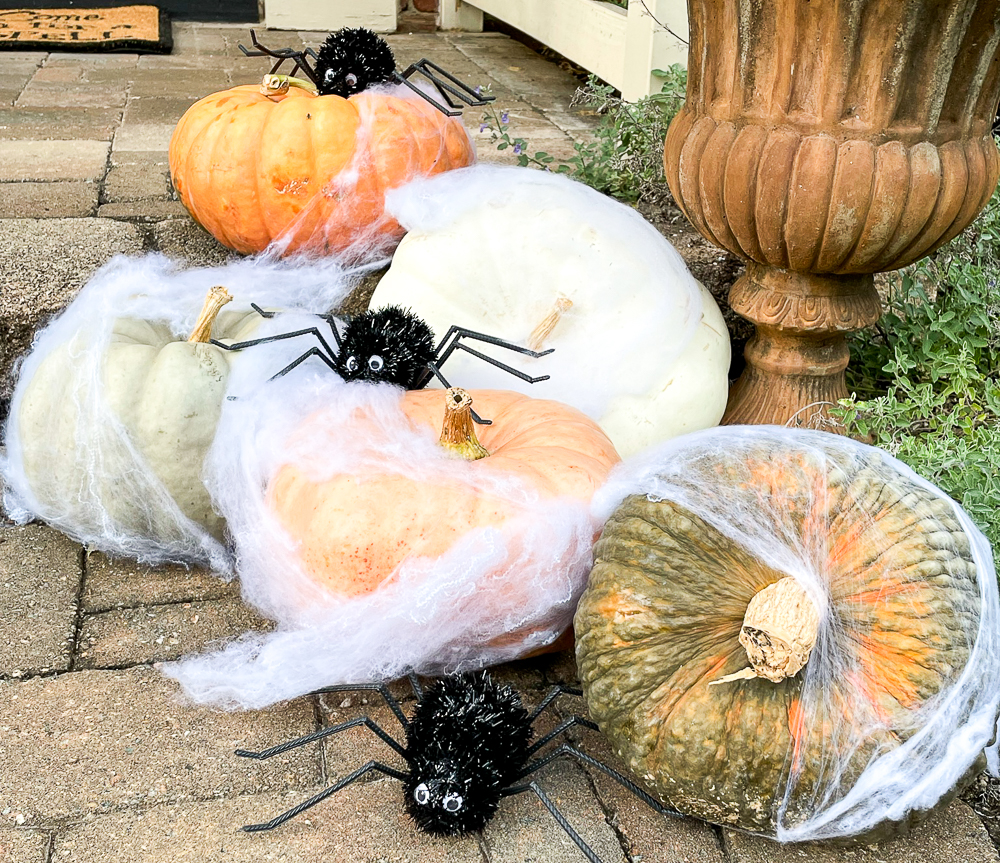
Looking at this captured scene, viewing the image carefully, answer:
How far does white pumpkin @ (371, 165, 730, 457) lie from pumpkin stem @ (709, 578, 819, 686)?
91 centimetres

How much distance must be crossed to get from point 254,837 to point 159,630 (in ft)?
1.95

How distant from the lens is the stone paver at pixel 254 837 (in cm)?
154

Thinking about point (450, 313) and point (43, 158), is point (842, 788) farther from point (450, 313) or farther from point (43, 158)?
point (43, 158)

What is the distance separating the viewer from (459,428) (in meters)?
1.88

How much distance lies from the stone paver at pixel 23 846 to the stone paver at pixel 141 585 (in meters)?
0.58

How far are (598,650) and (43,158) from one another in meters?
2.98

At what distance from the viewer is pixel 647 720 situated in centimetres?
155

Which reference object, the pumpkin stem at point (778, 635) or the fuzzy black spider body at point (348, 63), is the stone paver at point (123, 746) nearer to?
the pumpkin stem at point (778, 635)

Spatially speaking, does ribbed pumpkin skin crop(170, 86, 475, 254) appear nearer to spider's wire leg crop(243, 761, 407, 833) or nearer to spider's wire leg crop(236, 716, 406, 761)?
spider's wire leg crop(236, 716, 406, 761)

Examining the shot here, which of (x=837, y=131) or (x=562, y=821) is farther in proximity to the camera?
(x=837, y=131)

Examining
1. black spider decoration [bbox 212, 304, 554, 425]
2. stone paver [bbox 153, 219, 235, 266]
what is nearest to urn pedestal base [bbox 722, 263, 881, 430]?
black spider decoration [bbox 212, 304, 554, 425]

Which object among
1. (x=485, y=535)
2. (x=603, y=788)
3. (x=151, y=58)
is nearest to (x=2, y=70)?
(x=151, y=58)

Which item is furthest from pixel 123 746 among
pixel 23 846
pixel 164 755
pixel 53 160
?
pixel 53 160

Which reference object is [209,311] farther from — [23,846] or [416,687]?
[23,846]
